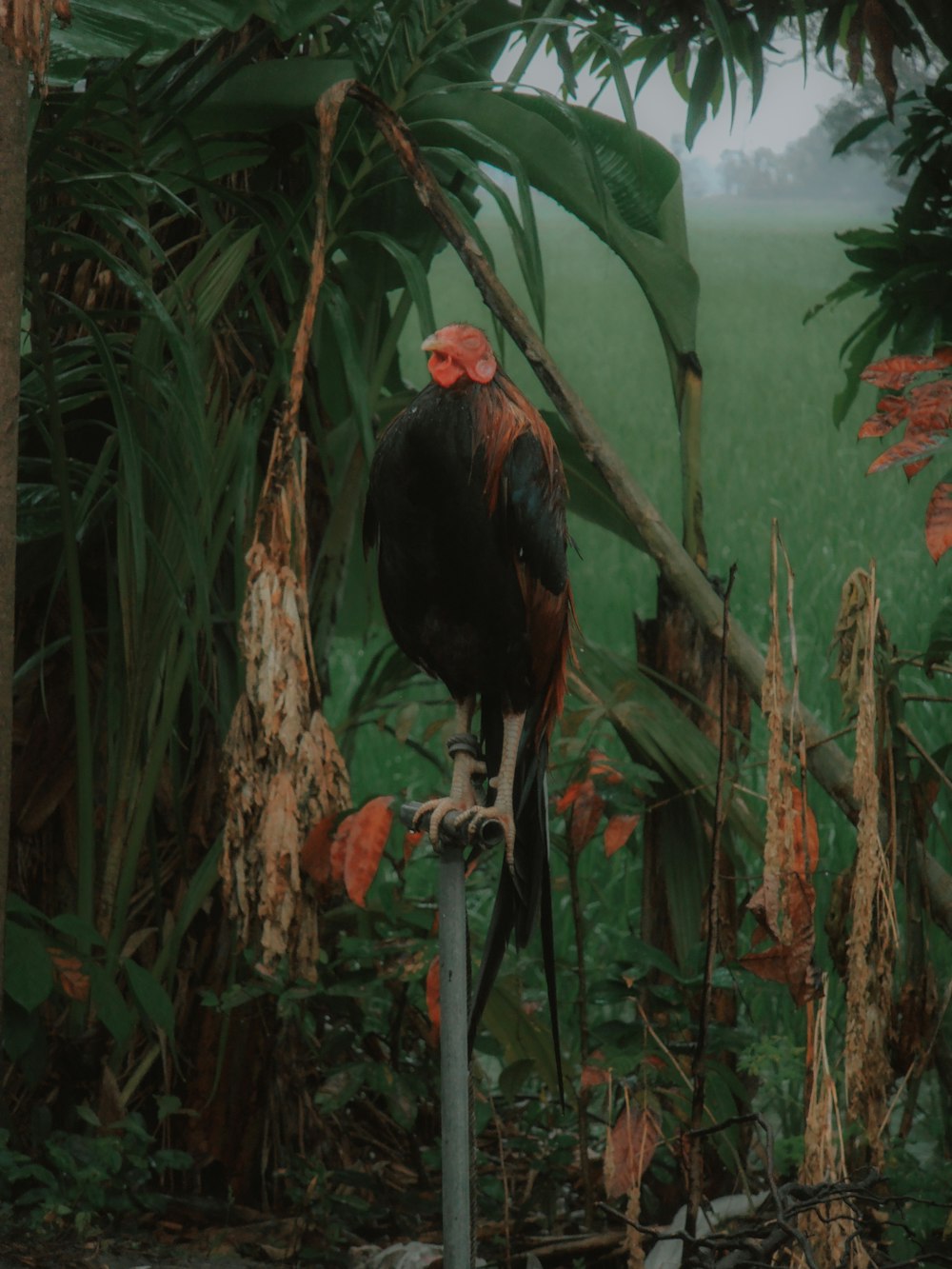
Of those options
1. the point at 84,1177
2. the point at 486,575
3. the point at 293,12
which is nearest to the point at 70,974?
the point at 84,1177

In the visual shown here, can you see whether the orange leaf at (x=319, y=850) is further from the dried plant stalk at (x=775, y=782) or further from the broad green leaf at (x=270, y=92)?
the broad green leaf at (x=270, y=92)

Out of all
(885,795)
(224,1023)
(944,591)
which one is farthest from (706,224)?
(224,1023)

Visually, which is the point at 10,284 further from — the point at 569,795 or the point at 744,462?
the point at 744,462

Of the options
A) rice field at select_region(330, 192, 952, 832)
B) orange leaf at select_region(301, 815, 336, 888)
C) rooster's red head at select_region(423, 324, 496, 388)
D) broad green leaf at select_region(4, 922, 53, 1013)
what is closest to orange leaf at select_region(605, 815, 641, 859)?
orange leaf at select_region(301, 815, 336, 888)

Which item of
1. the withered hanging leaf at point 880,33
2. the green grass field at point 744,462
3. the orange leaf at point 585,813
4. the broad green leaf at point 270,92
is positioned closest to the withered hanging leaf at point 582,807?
the orange leaf at point 585,813

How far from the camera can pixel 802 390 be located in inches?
103

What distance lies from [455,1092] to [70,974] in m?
0.66

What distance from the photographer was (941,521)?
4.20ft

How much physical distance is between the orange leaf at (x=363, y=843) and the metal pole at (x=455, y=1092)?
499 mm

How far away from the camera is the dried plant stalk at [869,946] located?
3.65 feet

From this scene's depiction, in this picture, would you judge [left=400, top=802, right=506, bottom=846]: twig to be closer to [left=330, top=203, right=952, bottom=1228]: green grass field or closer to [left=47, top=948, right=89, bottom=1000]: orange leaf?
[left=47, top=948, right=89, bottom=1000]: orange leaf

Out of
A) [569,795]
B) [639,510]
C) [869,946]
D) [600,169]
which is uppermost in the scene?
[600,169]

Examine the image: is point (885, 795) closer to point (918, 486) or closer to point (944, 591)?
point (944, 591)

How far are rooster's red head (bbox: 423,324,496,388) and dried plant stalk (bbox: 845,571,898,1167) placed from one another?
0.38m
